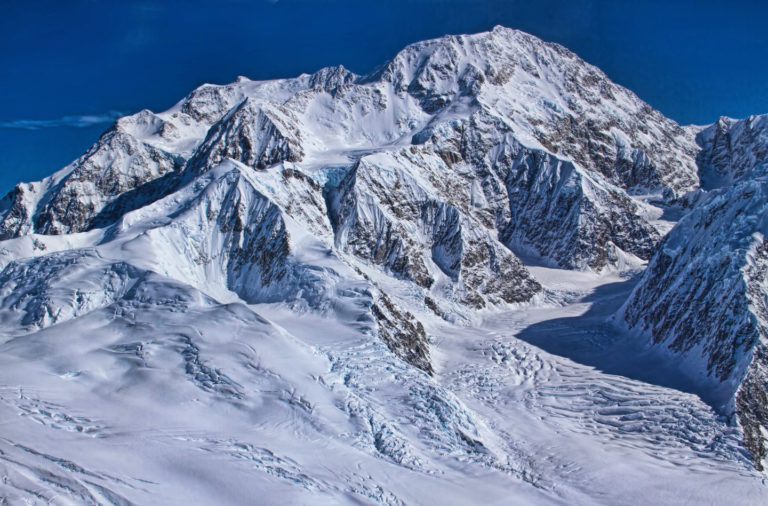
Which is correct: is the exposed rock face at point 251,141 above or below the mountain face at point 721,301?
above

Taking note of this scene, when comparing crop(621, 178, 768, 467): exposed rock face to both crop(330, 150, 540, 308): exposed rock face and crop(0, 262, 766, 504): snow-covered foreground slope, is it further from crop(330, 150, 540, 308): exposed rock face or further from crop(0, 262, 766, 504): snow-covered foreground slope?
crop(330, 150, 540, 308): exposed rock face

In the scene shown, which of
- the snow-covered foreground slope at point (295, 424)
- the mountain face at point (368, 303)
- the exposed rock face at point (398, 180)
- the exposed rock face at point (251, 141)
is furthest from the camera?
the exposed rock face at point (251, 141)

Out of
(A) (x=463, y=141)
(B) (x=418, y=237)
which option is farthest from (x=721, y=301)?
(A) (x=463, y=141)

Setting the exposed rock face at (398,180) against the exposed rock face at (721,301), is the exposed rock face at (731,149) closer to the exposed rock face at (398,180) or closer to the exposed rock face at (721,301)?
the exposed rock face at (398,180)

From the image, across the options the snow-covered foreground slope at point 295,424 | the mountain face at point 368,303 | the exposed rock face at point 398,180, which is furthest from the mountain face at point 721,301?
the exposed rock face at point 398,180

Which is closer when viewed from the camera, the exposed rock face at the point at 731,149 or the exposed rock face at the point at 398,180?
the exposed rock face at the point at 398,180

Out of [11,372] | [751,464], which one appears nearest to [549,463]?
[751,464]

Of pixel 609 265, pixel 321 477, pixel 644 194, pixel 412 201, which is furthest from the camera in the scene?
pixel 644 194

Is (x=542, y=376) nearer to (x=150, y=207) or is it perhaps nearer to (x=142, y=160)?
(x=150, y=207)

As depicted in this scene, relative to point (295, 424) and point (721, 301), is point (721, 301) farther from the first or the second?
point (295, 424)
